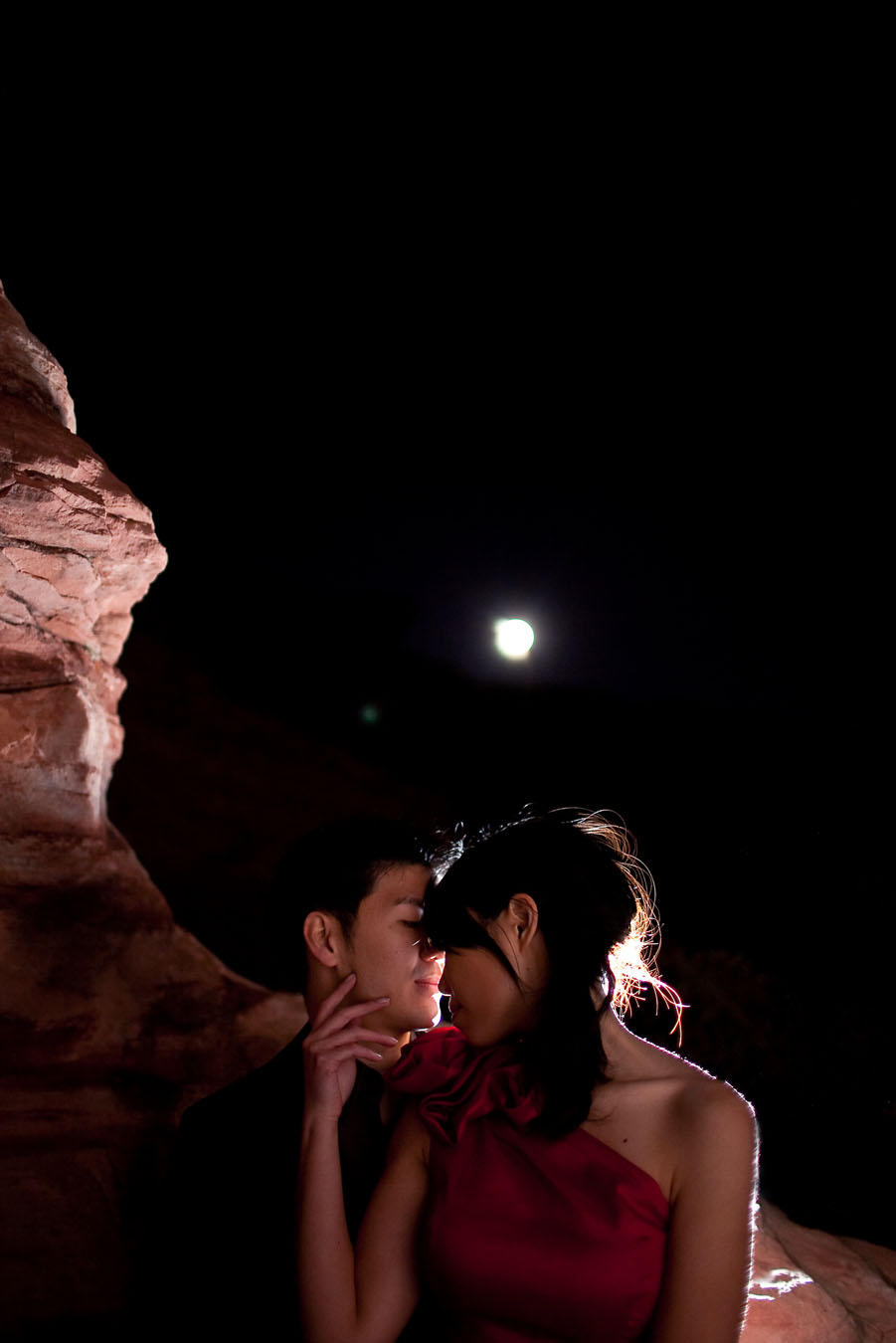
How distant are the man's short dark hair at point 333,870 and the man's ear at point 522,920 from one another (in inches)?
21.6

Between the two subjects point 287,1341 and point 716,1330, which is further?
point 287,1341

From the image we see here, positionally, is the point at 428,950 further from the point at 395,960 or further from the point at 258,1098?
the point at 258,1098

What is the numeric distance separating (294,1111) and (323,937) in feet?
1.51

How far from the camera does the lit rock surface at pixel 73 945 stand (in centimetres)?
253

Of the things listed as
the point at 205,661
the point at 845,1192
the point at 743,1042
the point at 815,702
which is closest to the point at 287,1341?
the point at 845,1192

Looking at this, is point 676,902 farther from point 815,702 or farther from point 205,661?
point 205,661

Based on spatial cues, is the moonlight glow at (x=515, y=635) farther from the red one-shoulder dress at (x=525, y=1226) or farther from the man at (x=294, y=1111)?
the red one-shoulder dress at (x=525, y=1226)

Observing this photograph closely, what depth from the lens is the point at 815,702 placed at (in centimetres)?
755

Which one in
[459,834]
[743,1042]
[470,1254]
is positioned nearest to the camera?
[470,1254]

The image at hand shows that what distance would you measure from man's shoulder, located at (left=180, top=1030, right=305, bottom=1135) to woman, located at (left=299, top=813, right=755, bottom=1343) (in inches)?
10.4

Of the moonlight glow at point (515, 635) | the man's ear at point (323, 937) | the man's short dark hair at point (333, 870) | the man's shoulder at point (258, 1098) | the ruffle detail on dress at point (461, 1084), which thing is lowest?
the man's shoulder at point (258, 1098)

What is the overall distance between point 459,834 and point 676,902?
4.52m

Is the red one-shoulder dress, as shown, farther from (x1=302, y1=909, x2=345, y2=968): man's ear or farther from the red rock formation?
the red rock formation

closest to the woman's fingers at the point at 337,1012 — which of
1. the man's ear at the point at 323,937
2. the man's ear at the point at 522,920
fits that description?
the man's ear at the point at 323,937
